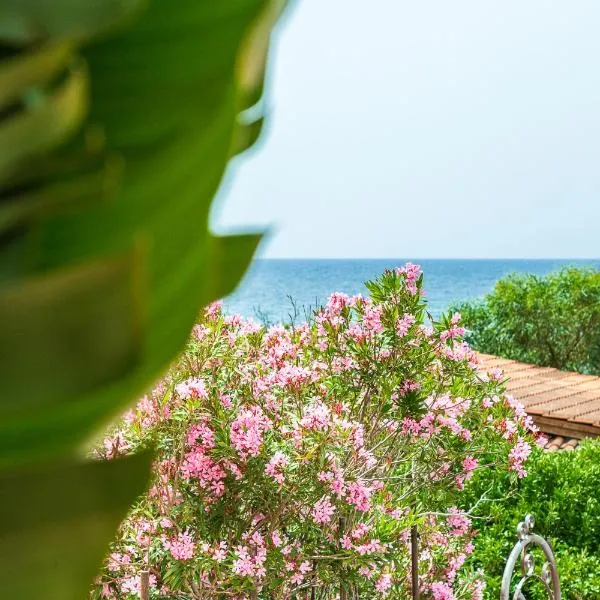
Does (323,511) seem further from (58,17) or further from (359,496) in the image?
(58,17)

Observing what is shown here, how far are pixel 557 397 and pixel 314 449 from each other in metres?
7.91

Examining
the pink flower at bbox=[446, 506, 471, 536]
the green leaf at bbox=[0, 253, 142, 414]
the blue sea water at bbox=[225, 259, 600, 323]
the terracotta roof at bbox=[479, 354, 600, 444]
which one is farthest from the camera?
the blue sea water at bbox=[225, 259, 600, 323]

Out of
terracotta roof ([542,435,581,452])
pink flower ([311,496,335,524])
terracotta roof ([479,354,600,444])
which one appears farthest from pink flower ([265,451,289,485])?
terracotta roof ([542,435,581,452])

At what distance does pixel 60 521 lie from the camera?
0.13m

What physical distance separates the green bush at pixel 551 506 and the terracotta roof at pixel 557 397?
2332mm

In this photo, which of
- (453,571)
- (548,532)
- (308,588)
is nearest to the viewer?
(308,588)

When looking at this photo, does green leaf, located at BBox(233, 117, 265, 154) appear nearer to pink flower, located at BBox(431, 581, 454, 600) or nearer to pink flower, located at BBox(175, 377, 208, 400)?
pink flower, located at BBox(175, 377, 208, 400)

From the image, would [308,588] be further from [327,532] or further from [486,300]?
[486,300]

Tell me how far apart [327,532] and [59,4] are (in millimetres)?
3169

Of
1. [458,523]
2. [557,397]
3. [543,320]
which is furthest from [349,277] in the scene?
[458,523]

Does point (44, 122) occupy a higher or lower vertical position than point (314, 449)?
lower

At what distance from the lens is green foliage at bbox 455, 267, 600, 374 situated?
12953 millimetres

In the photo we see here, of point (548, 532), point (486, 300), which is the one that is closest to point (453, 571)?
point (548, 532)

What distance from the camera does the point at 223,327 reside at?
136 inches
